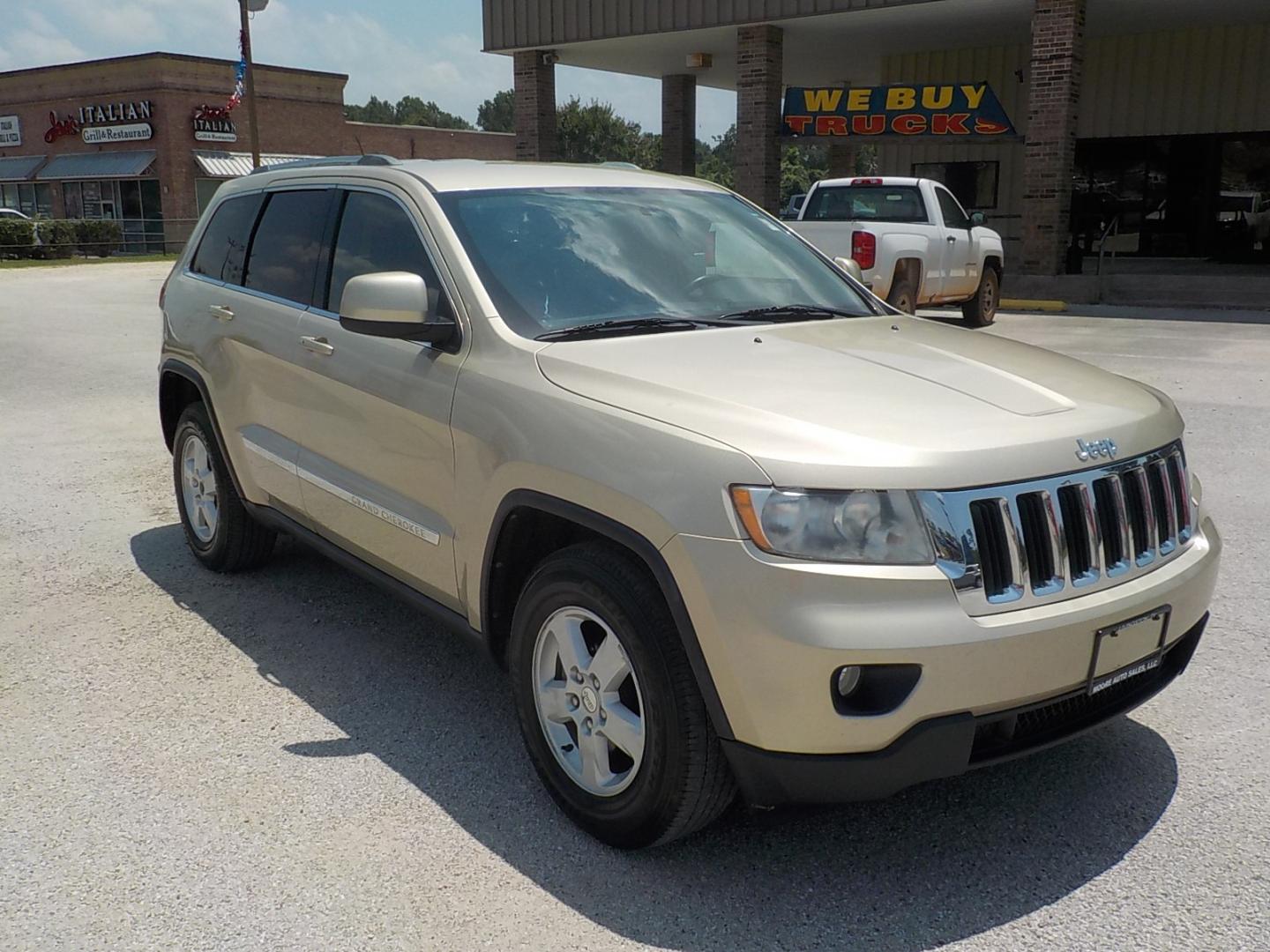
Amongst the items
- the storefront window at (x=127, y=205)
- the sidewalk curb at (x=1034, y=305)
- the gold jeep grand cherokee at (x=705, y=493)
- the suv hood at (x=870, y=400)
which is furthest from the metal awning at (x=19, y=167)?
the suv hood at (x=870, y=400)

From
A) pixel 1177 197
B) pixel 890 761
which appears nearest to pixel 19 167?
pixel 1177 197

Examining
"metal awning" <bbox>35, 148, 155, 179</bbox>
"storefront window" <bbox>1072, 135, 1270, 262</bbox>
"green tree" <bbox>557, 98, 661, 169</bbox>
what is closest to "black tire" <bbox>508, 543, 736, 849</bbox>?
"storefront window" <bbox>1072, 135, 1270, 262</bbox>

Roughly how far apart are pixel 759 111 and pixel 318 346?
20.1 m

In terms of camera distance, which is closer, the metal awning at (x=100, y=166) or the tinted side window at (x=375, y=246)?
the tinted side window at (x=375, y=246)

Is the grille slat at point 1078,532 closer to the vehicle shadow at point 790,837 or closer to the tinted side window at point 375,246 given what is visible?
the vehicle shadow at point 790,837

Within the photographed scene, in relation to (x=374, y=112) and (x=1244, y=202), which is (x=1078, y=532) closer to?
(x=1244, y=202)

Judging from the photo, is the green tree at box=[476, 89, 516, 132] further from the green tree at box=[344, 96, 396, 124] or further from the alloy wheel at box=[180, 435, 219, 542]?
the alloy wheel at box=[180, 435, 219, 542]

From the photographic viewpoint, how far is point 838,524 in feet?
8.95

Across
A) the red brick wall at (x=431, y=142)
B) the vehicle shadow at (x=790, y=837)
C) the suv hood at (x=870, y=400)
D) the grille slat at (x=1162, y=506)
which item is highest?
the red brick wall at (x=431, y=142)

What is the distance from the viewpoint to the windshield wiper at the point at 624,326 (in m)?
3.63

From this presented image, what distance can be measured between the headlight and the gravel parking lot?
942 millimetres

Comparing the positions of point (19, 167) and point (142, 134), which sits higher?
point (142, 134)

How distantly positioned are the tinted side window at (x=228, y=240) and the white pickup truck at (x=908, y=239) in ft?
30.0

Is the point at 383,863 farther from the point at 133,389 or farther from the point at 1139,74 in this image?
the point at 1139,74
